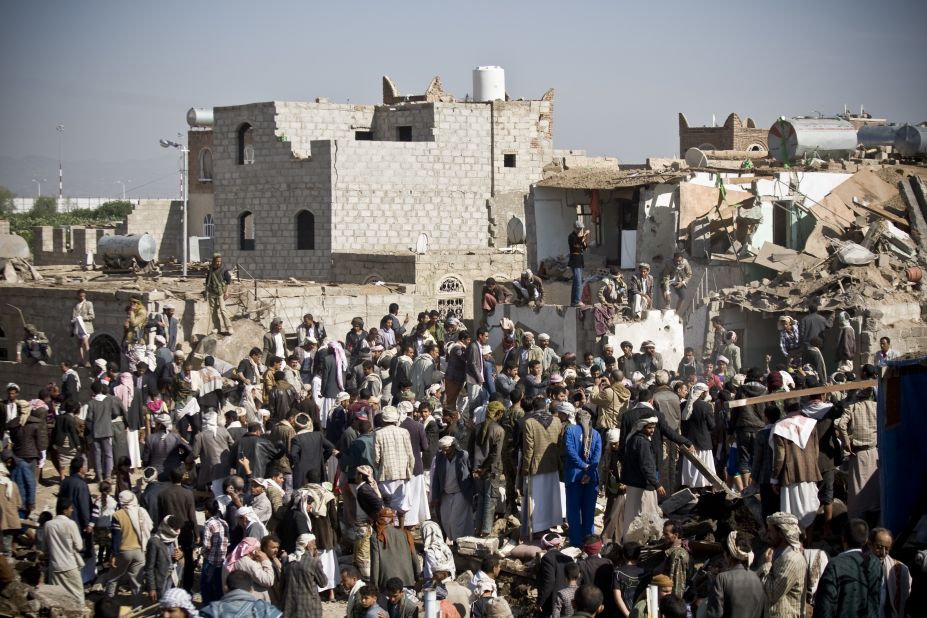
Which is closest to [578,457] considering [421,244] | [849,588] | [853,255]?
[849,588]

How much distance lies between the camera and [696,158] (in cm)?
2700

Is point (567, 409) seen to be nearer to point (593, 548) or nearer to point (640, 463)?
point (640, 463)

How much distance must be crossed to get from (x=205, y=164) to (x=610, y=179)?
30682 millimetres

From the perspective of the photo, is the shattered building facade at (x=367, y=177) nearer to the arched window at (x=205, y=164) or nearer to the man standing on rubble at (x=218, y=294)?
the man standing on rubble at (x=218, y=294)

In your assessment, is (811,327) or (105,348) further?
(105,348)

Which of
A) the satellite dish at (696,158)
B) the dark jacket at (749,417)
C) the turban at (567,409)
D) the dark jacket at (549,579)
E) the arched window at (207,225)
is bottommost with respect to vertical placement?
the dark jacket at (549,579)

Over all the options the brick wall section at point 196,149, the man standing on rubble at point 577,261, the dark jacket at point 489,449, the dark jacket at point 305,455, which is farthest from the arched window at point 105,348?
the brick wall section at point 196,149

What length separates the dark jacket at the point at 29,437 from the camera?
13.9 metres

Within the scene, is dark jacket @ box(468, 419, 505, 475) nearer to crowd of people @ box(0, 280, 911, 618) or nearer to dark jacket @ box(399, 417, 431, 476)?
crowd of people @ box(0, 280, 911, 618)

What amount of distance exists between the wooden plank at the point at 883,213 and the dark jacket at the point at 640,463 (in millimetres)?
12684

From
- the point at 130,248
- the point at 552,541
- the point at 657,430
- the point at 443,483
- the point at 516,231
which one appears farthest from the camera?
Result: the point at 130,248

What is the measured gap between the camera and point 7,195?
9856cm

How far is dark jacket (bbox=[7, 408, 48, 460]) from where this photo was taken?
45.8 feet

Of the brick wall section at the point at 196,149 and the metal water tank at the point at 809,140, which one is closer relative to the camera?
the metal water tank at the point at 809,140
